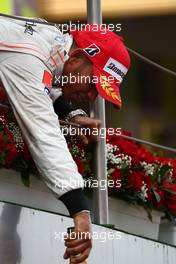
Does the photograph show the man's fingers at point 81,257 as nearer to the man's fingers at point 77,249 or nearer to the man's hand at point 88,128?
the man's fingers at point 77,249

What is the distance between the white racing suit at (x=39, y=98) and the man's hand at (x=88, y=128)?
2.13 feet

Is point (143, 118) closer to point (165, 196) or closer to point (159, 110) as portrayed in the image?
point (159, 110)

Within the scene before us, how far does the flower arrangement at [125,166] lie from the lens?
4648mm

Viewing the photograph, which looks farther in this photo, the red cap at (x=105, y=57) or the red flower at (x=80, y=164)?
the red flower at (x=80, y=164)

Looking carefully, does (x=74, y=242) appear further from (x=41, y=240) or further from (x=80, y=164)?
(x=80, y=164)

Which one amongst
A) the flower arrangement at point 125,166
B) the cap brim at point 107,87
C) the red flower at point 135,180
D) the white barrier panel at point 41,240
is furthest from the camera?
the red flower at point 135,180

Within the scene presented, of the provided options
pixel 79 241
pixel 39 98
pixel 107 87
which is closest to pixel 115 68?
pixel 107 87

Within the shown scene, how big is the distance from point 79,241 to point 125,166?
1655 mm

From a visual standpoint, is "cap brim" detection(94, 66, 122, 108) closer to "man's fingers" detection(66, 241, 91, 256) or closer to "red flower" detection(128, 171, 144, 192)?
"man's fingers" detection(66, 241, 91, 256)

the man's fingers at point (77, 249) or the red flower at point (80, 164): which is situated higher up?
the red flower at point (80, 164)

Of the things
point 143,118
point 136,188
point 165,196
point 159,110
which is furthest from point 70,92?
point 159,110

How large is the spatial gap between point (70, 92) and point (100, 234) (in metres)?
0.70

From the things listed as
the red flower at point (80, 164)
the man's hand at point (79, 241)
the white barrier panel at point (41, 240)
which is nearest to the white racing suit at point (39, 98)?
the man's hand at point (79, 241)

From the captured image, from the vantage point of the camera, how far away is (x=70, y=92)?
4.51 metres
